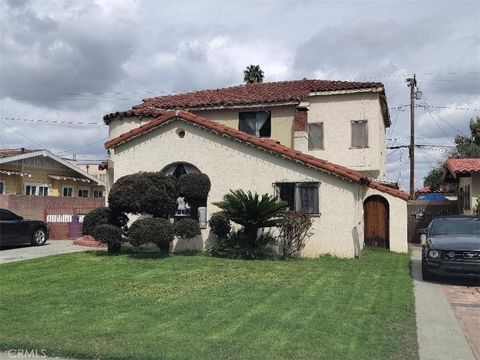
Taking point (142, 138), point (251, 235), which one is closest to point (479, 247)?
point (251, 235)

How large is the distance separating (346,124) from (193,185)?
10.2 metres

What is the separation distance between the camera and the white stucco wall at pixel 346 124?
22516 mm

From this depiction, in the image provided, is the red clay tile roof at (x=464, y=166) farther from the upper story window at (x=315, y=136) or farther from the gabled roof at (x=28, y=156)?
the gabled roof at (x=28, y=156)

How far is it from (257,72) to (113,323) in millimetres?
41032

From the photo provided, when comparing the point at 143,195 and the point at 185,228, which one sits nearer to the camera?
the point at 143,195

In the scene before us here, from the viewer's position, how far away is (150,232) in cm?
1382

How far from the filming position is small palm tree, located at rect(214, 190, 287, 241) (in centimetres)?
1392

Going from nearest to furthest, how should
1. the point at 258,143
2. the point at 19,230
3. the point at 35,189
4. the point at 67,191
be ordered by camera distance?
the point at 258,143, the point at 19,230, the point at 35,189, the point at 67,191

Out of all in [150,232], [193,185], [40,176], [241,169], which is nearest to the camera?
[150,232]

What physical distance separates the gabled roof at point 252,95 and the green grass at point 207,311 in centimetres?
1031

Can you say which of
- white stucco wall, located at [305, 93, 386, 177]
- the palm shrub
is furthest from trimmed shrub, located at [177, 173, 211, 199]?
white stucco wall, located at [305, 93, 386, 177]

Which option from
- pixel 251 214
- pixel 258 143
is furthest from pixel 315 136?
pixel 251 214

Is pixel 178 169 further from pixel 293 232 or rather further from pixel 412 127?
pixel 412 127

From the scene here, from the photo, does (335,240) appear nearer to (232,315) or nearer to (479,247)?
(479,247)
